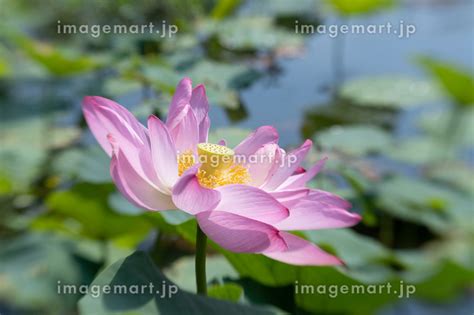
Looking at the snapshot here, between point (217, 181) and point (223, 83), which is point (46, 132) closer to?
point (223, 83)

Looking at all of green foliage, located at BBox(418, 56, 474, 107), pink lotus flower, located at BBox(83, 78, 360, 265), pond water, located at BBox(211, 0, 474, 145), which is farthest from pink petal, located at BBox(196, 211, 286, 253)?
green foliage, located at BBox(418, 56, 474, 107)

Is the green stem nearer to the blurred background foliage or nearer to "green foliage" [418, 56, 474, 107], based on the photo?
the blurred background foliage

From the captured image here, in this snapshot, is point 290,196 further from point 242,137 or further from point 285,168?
point 242,137

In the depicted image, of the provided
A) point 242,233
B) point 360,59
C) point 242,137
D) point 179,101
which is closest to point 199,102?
point 179,101

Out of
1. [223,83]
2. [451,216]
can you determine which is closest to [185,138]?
[223,83]

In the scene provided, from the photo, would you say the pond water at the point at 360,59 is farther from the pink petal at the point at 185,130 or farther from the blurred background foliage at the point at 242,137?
the pink petal at the point at 185,130

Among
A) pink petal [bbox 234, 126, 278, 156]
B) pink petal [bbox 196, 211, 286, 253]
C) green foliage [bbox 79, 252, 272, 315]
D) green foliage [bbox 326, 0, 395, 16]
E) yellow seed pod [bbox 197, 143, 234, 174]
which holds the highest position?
green foliage [bbox 326, 0, 395, 16]
